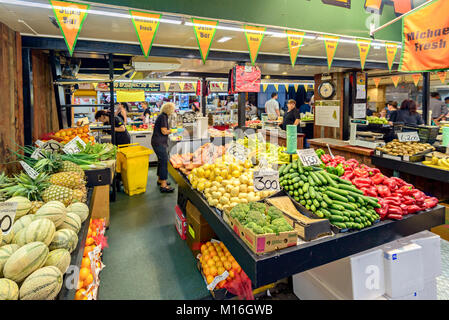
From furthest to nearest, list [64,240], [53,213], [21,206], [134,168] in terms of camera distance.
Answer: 1. [134,168]
2. [21,206]
3. [53,213]
4. [64,240]

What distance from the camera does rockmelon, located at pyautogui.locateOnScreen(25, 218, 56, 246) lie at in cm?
142

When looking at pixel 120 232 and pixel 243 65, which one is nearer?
pixel 120 232

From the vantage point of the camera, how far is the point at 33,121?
4090 millimetres

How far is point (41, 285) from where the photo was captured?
1.20m

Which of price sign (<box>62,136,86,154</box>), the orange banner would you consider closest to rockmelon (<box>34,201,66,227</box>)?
price sign (<box>62,136,86,154</box>)

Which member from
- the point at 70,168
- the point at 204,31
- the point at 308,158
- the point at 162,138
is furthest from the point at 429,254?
the point at 162,138

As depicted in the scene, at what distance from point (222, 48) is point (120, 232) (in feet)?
12.6

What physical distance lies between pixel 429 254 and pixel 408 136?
8.58 feet

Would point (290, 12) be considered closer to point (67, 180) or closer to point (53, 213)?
point (67, 180)

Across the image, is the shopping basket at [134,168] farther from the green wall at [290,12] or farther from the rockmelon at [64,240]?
the rockmelon at [64,240]

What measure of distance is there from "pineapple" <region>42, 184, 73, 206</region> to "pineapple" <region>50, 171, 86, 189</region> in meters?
0.25

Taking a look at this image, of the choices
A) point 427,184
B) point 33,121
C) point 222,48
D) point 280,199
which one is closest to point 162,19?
point 222,48

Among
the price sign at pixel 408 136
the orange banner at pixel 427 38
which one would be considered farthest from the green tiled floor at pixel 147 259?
the price sign at pixel 408 136

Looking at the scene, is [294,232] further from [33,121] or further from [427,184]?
[33,121]
